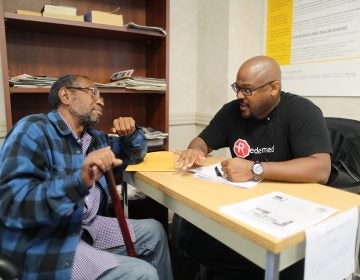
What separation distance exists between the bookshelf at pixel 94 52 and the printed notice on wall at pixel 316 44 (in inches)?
35.2

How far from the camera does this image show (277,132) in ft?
4.91

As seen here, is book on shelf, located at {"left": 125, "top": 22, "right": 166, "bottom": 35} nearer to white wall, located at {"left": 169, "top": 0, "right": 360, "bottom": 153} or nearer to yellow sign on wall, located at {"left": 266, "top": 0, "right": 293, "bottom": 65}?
white wall, located at {"left": 169, "top": 0, "right": 360, "bottom": 153}

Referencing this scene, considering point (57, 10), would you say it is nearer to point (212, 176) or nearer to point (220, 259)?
point (212, 176)

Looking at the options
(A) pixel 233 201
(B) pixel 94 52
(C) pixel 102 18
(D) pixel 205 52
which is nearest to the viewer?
(A) pixel 233 201

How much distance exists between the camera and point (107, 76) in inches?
88.0

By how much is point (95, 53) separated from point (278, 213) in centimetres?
177

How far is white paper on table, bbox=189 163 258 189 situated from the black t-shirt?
9.3 inches

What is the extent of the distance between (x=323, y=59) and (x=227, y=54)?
0.68 meters

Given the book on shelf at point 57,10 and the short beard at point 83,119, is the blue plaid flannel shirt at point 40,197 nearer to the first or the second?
the short beard at point 83,119

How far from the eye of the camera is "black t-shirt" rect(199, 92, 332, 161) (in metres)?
1.36

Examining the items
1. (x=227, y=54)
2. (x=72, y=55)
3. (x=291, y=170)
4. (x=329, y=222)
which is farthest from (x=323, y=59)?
(x=72, y=55)

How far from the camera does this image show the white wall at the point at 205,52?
235 cm

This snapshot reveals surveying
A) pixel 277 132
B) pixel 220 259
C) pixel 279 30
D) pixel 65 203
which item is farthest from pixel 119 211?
pixel 279 30

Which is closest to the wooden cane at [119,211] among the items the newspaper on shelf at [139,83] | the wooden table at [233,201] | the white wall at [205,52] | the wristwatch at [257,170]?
the wooden table at [233,201]
